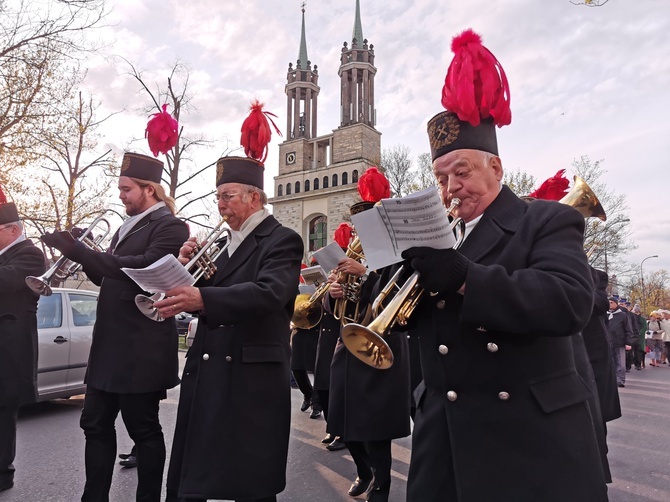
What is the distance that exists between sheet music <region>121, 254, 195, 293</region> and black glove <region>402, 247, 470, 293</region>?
1.35 metres

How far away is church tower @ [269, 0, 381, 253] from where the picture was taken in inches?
2482

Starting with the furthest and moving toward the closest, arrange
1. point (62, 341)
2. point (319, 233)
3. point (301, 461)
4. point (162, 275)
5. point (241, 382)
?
point (319, 233), point (62, 341), point (301, 461), point (241, 382), point (162, 275)

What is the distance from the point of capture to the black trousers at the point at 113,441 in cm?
342

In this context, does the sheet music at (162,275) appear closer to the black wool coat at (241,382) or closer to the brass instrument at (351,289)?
the black wool coat at (241,382)

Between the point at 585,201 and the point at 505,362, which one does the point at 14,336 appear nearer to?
the point at 505,362

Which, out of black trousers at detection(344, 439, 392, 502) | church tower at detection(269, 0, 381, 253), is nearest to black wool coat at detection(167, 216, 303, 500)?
black trousers at detection(344, 439, 392, 502)

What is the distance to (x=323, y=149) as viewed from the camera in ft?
230

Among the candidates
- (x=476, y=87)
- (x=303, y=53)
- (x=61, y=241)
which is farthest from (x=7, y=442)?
(x=303, y=53)

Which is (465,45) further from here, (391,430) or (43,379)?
(43,379)

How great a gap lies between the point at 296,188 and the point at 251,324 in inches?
2579

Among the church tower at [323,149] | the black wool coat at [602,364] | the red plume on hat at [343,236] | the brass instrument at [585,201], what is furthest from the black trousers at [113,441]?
the church tower at [323,149]

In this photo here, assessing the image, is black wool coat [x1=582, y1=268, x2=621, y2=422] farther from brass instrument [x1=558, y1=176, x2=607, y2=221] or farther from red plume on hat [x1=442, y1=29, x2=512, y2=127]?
red plume on hat [x1=442, y1=29, x2=512, y2=127]

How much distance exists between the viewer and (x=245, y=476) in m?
2.83

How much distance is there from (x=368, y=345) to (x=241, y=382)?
125 cm
